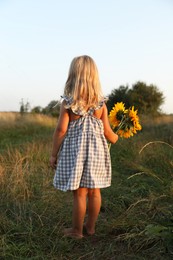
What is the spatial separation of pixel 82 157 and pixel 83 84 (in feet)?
1.81

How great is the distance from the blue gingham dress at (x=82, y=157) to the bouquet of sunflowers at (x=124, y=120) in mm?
375

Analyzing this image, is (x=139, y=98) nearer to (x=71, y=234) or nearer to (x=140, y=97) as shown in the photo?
(x=140, y=97)

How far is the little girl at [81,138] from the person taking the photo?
2.61 m

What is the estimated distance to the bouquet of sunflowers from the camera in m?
3.02

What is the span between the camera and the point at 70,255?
8.09ft

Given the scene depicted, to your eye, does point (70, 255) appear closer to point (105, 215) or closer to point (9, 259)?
point (9, 259)

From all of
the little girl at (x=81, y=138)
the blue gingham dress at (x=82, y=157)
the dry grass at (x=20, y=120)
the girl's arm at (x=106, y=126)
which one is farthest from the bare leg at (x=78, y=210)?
the dry grass at (x=20, y=120)

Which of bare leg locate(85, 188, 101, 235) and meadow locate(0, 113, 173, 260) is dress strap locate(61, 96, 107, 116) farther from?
meadow locate(0, 113, 173, 260)

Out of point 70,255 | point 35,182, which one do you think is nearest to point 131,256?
point 70,255

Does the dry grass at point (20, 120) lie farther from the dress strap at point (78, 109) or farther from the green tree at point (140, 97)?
the dress strap at point (78, 109)

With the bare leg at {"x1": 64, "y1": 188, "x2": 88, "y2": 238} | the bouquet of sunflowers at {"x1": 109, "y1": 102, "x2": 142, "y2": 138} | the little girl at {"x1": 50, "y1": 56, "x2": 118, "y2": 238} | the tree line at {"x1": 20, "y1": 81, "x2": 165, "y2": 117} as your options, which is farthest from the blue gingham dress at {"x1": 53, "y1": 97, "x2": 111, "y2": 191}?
the tree line at {"x1": 20, "y1": 81, "x2": 165, "y2": 117}

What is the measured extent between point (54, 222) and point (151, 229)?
3.26ft

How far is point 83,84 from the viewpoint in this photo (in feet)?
8.55

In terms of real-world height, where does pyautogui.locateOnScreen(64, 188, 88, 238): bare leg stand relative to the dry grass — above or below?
below
